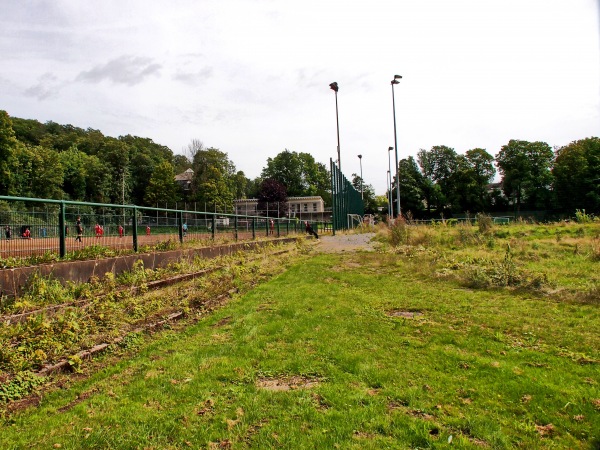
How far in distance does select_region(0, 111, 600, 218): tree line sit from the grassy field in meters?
57.7

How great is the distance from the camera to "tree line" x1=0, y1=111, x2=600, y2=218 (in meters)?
61.7

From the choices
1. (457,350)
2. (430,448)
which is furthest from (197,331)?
(430,448)

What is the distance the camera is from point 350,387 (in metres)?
3.63

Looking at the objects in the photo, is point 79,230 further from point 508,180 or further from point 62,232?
point 508,180

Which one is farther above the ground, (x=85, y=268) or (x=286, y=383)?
(x=85, y=268)

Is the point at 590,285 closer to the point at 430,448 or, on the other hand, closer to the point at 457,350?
the point at 457,350

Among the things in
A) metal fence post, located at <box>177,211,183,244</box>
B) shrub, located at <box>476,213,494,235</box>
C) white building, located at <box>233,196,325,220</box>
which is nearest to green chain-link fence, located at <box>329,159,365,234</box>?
shrub, located at <box>476,213,494,235</box>

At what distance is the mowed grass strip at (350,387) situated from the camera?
113 inches

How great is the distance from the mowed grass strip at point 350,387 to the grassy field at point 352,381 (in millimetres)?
14

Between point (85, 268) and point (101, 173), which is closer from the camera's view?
point (85, 268)

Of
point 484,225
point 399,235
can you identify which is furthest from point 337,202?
point 484,225

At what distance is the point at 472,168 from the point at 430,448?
84423 mm

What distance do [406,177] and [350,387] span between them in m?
81.4

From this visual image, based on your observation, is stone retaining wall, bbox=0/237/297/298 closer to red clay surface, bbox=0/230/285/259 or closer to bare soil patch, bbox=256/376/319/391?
red clay surface, bbox=0/230/285/259
